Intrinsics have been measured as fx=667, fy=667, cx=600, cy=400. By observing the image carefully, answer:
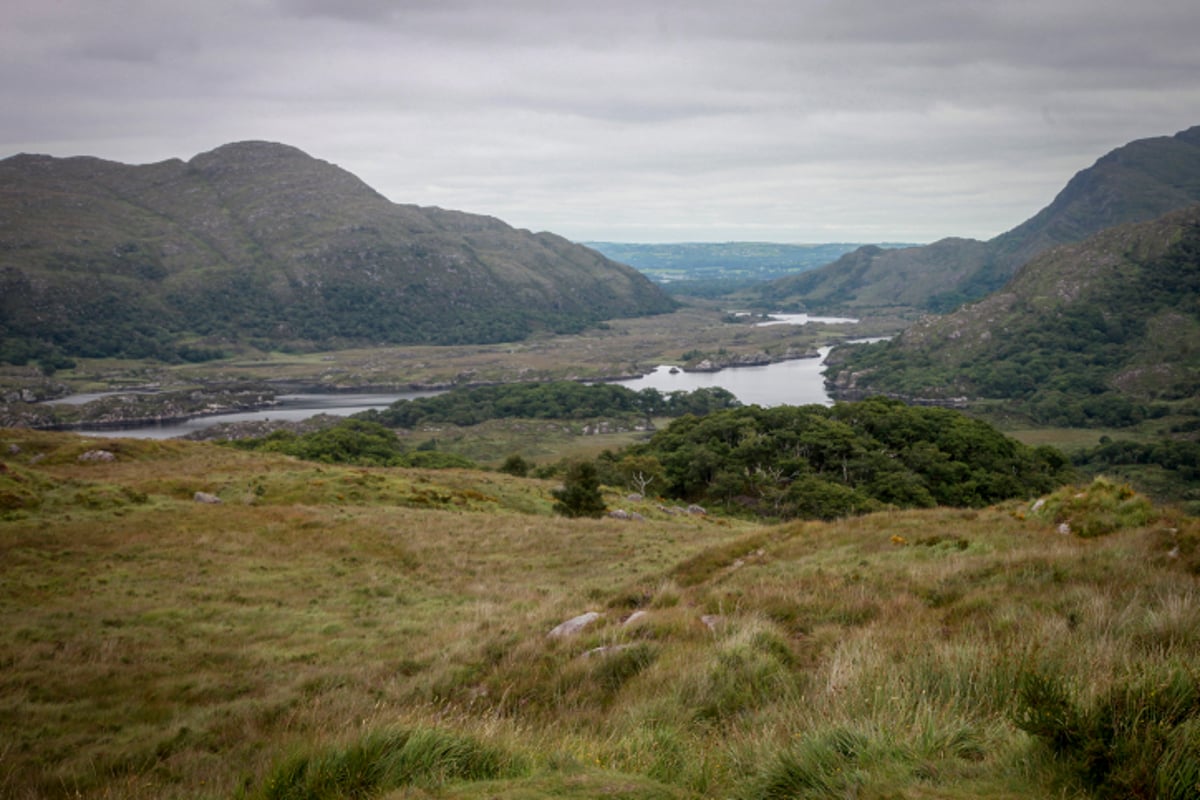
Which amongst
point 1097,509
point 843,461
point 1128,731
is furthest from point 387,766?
point 843,461

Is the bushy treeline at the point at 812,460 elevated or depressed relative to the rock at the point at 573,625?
depressed

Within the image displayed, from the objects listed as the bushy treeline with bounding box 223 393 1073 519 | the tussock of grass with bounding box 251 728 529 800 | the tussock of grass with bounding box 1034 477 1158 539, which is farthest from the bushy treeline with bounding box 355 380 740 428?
the tussock of grass with bounding box 251 728 529 800

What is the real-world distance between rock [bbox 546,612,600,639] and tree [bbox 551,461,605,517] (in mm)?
25849

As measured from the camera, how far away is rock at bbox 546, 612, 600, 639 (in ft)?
35.0

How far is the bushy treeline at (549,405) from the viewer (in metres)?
153

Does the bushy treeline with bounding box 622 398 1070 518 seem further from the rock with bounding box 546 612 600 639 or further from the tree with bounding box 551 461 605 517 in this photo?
the rock with bounding box 546 612 600 639

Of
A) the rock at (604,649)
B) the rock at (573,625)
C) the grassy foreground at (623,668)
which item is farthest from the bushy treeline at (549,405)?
the rock at (604,649)

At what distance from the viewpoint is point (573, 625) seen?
11.2 m

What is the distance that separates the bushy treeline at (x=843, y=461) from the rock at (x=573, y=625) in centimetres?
4963

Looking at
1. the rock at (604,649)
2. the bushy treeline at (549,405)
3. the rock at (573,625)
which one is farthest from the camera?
the bushy treeline at (549,405)

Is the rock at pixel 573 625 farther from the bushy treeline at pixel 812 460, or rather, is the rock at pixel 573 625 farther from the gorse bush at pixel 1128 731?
the bushy treeline at pixel 812 460

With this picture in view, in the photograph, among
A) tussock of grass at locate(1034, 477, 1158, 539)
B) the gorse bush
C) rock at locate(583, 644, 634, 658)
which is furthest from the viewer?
tussock of grass at locate(1034, 477, 1158, 539)

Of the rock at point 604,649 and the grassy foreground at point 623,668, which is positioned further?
the rock at point 604,649

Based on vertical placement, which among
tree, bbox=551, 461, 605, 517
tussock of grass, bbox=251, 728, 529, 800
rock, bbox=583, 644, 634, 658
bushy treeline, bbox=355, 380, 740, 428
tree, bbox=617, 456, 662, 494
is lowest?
bushy treeline, bbox=355, 380, 740, 428
